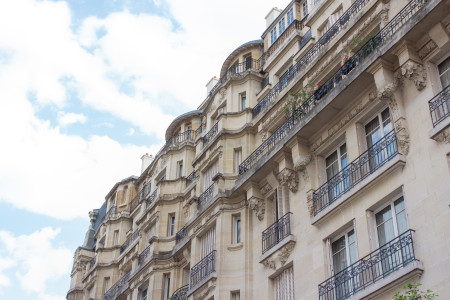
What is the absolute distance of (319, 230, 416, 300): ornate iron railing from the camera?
47.1ft

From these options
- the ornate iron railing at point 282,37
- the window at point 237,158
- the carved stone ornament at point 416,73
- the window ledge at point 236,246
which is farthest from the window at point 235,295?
the ornate iron railing at point 282,37

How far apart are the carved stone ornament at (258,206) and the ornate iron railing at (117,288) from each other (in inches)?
393

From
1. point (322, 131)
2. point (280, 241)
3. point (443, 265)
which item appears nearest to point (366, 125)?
point (322, 131)

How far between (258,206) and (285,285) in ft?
10.4

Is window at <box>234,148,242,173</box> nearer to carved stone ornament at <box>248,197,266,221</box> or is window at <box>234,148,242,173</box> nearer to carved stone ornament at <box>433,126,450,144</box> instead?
carved stone ornament at <box>248,197,266,221</box>

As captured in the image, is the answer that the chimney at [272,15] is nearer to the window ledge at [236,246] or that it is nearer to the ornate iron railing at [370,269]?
the window ledge at [236,246]

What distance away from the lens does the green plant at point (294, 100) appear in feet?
68.6

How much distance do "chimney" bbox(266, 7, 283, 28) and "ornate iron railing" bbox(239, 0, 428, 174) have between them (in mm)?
5352

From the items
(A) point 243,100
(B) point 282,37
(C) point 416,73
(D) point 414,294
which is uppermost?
(B) point 282,37

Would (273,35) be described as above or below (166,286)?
above

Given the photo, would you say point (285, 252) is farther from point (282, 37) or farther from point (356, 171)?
point (282, 37)

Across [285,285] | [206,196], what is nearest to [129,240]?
[206,196]

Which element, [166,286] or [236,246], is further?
[166,286]

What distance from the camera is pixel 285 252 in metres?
18.7
